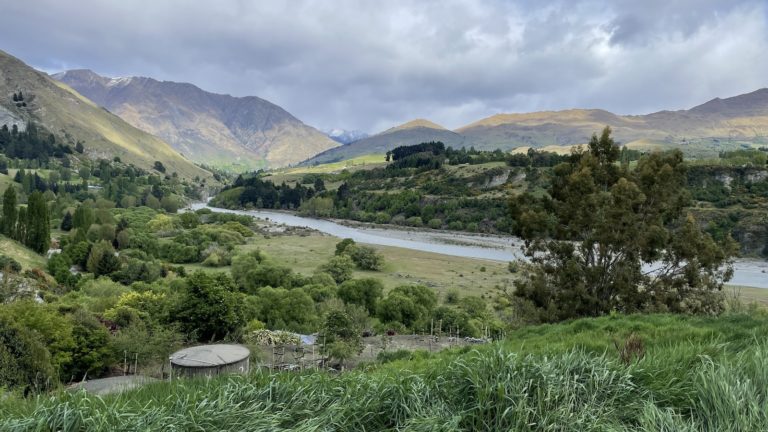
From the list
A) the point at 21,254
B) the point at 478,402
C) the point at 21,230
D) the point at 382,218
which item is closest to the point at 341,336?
the point at 478,402

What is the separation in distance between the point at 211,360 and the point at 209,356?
44 centimetres

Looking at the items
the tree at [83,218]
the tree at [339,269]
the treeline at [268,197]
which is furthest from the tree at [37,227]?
the treeline at [268,197]

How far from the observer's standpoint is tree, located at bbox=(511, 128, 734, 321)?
770 inches

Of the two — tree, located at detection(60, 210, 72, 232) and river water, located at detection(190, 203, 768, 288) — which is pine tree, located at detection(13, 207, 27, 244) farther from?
river water, located at detection(190, 203, 768, 288)

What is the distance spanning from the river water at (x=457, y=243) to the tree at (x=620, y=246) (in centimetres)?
4104

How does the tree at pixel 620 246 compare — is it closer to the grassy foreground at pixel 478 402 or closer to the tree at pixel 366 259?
the grassy foreground at pixel 478 402

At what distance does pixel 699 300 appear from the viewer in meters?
19.2

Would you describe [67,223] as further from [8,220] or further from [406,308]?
[406,308]

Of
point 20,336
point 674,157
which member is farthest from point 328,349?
point 674,157

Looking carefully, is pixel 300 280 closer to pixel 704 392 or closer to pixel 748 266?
pixel 704 392

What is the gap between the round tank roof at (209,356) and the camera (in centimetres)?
1775

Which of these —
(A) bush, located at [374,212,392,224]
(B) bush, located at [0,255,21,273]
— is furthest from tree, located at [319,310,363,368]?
(A) bush, located at [374,212,392,224]

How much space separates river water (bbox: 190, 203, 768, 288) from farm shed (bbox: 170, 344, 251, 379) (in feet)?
161

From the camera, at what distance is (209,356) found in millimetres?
18375
